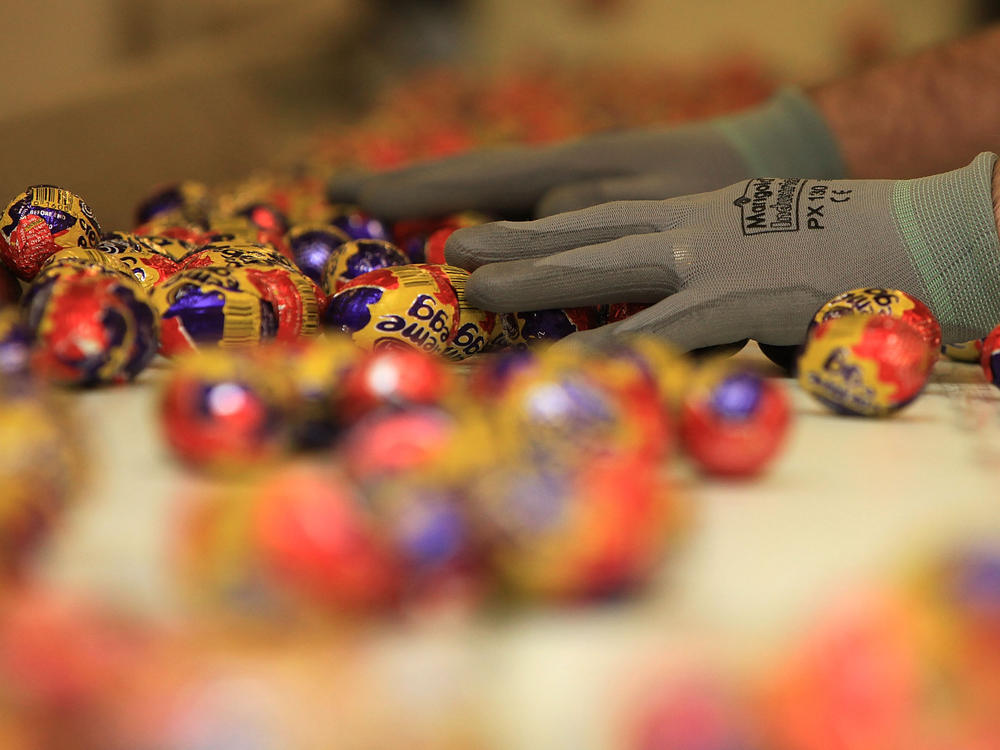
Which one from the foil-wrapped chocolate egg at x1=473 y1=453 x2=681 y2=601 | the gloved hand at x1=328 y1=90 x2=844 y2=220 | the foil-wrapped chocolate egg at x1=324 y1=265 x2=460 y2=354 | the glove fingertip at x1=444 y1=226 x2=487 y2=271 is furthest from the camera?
the gloved hand at x1=328 y1=90 x2=844 y2=220

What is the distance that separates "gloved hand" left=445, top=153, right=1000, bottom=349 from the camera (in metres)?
1.10

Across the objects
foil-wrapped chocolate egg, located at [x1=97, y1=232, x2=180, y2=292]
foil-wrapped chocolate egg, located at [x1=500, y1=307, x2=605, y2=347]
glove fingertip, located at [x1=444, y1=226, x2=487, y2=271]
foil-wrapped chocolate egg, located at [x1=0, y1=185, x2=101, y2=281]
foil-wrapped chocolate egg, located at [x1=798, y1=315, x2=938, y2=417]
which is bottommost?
foil-wrapped chocolate egg, located at [x1=500, y1=307, x2=605, y2=347]

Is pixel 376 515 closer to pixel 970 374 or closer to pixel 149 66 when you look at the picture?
pixel 970 374

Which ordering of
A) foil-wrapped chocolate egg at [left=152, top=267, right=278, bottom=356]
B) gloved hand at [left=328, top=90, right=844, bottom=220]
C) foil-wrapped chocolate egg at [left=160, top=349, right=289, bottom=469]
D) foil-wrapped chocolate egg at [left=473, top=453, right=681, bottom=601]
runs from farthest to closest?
gloved hand at [left=328, top=90, right=844, bottom=220] → foil-wrapped chocolate egg at [left=152, top=267, right=278, bottom=356] → foil-wrapped chocolate egg at [left=160, top=349, right=289, bottom=469] → foil-wrapped chocolate egg at [left=473, top=453, right=681, bottom=601]

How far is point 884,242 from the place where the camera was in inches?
44.7

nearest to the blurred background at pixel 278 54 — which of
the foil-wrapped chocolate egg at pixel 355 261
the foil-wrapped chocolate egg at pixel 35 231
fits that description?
the foil-wrapped chocolate egg at pixel 35 231

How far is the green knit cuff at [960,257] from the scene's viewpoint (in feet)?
3.67

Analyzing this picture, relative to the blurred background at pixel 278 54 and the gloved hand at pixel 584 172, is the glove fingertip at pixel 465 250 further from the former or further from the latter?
the blurred background at pixel 278 54

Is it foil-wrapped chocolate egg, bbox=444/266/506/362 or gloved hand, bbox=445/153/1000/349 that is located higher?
gloved hand, bbox=445/153/1000/349

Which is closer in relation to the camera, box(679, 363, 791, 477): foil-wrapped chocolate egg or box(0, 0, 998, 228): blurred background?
box(679, 363, 791, 477): foil-wrapped chocolate egg

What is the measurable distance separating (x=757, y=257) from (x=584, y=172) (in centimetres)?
53

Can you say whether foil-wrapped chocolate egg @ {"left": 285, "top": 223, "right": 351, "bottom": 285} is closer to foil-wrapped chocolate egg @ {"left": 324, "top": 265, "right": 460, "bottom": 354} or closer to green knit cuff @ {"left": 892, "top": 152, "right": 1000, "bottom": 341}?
foil-wrapped chocolate egg @ {"left": 324, "top": 265, "right": 460, "bottom": 354}

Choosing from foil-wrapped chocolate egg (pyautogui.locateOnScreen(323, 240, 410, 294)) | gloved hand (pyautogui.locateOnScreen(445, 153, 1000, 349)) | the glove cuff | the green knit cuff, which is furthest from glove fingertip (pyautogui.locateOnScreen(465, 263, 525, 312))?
the glove cuff

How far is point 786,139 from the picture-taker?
1828 millimetres
